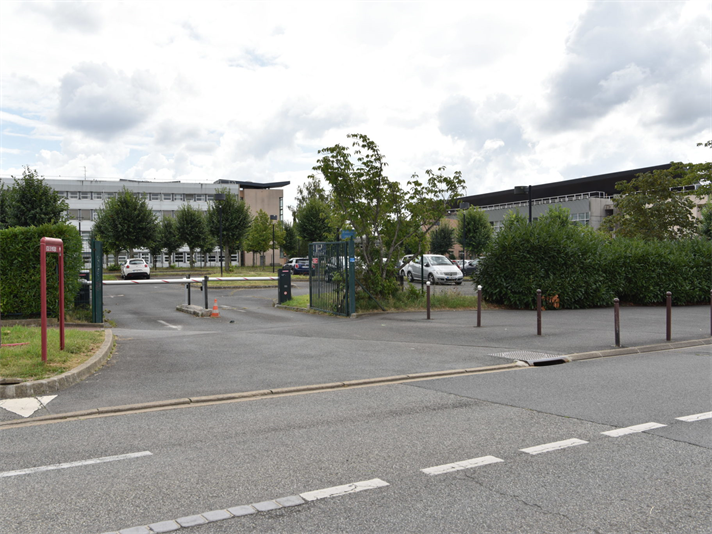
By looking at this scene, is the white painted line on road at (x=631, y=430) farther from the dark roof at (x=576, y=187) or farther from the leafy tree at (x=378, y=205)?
the dark roof at (x=576, y=187)

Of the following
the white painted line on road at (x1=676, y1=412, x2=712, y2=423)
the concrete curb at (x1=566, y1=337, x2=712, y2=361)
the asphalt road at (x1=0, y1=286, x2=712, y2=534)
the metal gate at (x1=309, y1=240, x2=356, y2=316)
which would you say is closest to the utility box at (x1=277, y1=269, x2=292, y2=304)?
the metal gate at (x1=309, y1=240, x2=356, y2=316)

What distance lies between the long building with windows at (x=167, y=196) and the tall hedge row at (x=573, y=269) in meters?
68.9

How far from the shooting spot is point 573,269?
2058cm

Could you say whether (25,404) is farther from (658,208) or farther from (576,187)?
(576,187)

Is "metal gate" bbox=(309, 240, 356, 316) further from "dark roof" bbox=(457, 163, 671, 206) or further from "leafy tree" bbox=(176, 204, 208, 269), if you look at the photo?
"dark roof" bbox=(457, 163, 671, 206)


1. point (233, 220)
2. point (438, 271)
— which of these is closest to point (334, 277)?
point (438, 271)

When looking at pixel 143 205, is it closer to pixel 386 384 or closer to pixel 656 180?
pixel 656 180

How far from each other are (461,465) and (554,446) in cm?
104

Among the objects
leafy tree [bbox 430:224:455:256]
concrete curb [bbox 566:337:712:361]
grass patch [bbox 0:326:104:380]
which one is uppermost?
leafy tree [bbox 430:224:455:256]

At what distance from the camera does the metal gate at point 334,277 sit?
1742 centimetres

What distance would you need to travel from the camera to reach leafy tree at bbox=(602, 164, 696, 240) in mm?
30203

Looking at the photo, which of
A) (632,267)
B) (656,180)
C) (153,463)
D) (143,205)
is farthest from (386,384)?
(143,205)

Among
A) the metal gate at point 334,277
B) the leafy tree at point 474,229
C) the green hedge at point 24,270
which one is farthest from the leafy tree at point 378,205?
the leafy tree at point 474,229

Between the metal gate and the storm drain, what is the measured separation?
283 inches
